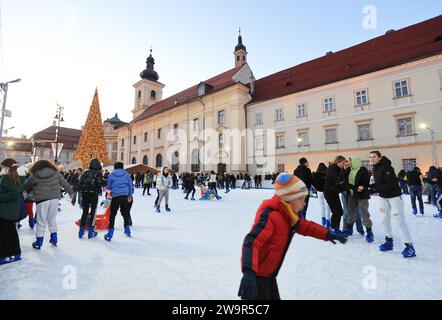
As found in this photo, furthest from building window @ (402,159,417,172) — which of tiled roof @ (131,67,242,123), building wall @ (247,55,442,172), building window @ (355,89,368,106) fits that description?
tiled roof @ (131,67,242,123)

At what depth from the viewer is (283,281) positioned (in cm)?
308

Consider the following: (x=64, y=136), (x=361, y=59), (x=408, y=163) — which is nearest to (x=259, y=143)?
(x=361, y=59)

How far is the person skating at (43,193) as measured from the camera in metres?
4.43

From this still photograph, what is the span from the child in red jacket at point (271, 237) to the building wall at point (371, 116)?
2254 centimetres

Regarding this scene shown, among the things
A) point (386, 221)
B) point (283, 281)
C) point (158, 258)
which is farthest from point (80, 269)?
point (386, 221)

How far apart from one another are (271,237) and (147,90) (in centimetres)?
5470

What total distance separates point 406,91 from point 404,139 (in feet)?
13.5

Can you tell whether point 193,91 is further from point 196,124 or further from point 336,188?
point 336,188

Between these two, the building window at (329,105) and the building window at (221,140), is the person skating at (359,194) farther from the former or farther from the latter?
the building window at (221,140)

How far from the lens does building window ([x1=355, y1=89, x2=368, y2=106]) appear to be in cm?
2216

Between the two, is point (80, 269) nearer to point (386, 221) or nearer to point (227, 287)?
point (227, 287)

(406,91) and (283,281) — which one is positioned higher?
(406,91)

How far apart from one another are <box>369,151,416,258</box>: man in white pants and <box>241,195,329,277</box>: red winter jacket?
3.28 meters

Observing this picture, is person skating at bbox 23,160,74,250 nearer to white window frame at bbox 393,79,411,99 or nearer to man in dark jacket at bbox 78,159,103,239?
man in dark jacket at bbox 78,159,103,239
